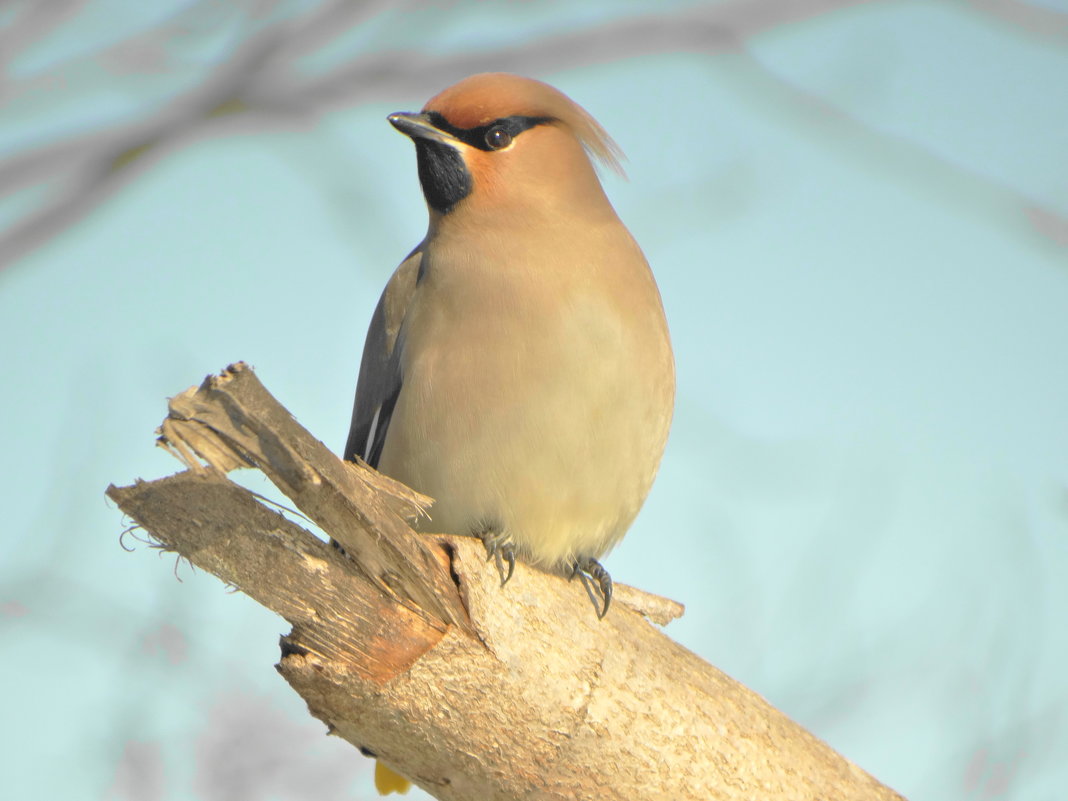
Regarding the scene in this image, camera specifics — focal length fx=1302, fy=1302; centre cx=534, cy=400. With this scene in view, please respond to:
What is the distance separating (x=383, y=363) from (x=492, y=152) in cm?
79

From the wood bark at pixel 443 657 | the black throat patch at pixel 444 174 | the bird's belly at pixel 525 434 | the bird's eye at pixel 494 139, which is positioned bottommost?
the wood bark at pixel 443 657

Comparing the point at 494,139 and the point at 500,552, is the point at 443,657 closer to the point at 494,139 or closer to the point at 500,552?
the point at 500,552

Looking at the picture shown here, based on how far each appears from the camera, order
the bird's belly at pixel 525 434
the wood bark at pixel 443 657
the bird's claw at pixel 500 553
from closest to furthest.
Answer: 1. the wood bark at pixel 443 657
2. the bird's claw at pixel 500 553
3. the bird's belly at pixel 525 434

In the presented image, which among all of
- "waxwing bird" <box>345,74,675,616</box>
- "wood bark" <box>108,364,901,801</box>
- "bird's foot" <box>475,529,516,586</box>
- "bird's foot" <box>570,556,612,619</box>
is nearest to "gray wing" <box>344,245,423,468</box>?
"waxwing bird" <box>345,74,675,616</box>

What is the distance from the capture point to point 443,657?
322 centimetres

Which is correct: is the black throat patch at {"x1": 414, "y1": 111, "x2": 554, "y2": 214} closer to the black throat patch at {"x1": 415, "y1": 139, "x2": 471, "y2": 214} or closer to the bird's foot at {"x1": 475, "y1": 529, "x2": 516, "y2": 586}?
the black throat patch at {"x1": 415, "y1": 139, "x2": 471, "y2": 214}

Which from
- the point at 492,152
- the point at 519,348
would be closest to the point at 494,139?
the point at 492,152

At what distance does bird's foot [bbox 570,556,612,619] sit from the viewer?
3.93 metres

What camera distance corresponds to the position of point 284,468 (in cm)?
298

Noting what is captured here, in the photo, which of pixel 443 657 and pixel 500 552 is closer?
pixel 443 657

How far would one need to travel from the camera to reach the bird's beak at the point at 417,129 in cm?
430

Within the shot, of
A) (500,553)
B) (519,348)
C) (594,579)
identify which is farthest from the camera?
(594,579)

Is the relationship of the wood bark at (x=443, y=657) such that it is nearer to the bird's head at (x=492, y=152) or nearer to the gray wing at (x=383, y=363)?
the gray wing at (x=383, y=363)

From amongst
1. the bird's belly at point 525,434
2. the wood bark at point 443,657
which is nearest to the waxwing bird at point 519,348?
the bird's belly at point 525,434
